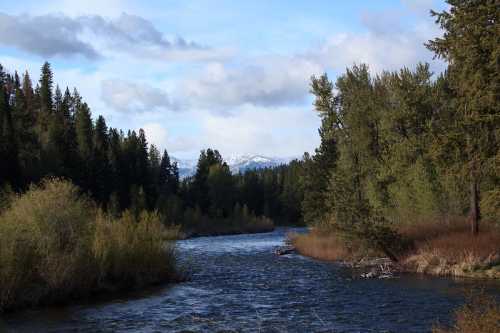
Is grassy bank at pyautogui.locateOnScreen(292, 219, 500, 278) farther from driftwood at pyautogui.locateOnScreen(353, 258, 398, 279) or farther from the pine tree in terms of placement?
the pine tree

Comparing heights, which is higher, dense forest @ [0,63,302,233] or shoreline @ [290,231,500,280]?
dense forest @ [0,63,302,233]

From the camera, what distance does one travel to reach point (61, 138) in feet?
254

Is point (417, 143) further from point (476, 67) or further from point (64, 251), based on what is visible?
point (64, 251)

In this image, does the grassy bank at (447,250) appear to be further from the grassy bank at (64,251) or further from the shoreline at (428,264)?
the grassy bank at (64,251)

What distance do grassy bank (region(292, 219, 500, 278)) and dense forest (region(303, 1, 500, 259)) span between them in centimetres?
71

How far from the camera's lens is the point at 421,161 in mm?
40562

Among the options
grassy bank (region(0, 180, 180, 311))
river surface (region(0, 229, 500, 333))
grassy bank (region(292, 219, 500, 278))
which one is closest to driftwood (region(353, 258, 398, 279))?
grassy bank (region(292, 219, 500, 278))

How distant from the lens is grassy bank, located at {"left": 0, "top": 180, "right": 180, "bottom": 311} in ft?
72.2

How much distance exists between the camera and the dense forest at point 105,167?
69.7 m

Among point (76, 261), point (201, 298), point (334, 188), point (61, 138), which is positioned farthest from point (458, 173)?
point (61, 138)

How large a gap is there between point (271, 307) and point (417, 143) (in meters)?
24.6

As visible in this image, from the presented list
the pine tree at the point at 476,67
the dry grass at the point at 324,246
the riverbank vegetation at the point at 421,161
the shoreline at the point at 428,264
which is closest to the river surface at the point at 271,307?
the shoreline at the point at 428,264

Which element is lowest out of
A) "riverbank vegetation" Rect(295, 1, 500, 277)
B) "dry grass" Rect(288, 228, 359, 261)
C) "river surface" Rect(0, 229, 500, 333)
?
"river surface" Rect(0, 229, 500, 333)

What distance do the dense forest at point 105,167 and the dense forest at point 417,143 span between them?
1480 cm
